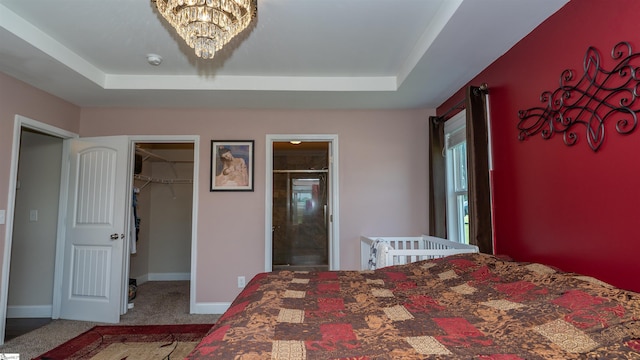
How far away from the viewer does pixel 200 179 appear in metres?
3.74

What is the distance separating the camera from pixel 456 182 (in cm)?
348

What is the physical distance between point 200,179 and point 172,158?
205cm

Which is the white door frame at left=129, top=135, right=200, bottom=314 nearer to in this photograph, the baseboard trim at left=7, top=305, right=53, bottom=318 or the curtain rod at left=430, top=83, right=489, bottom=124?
the baseboard trim at left=7, top=305, right=53, bottom=318

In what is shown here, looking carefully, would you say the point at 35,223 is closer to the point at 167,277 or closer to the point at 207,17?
the point at 167,277

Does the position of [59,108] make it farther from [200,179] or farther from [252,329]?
[252,329]

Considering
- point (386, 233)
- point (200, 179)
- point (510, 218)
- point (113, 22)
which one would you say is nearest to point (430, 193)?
point (386, 233)

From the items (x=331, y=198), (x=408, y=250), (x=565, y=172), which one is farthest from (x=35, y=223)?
(x=565, y=172)

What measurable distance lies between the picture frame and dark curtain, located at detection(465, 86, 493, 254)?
2.22 meters

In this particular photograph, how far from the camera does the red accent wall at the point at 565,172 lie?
1.54 m

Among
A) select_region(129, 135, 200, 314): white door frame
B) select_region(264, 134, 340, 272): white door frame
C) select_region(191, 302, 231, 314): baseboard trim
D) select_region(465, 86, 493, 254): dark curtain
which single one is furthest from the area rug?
select_region(465, 86, 493, 254): dark curtain

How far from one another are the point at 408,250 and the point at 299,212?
357 cm

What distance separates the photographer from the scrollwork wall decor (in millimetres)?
1499

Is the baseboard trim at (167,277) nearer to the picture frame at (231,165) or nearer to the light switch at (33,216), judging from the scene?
the light switch at (33,216)

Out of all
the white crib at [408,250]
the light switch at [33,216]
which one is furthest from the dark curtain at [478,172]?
the light switch at [33,216]
